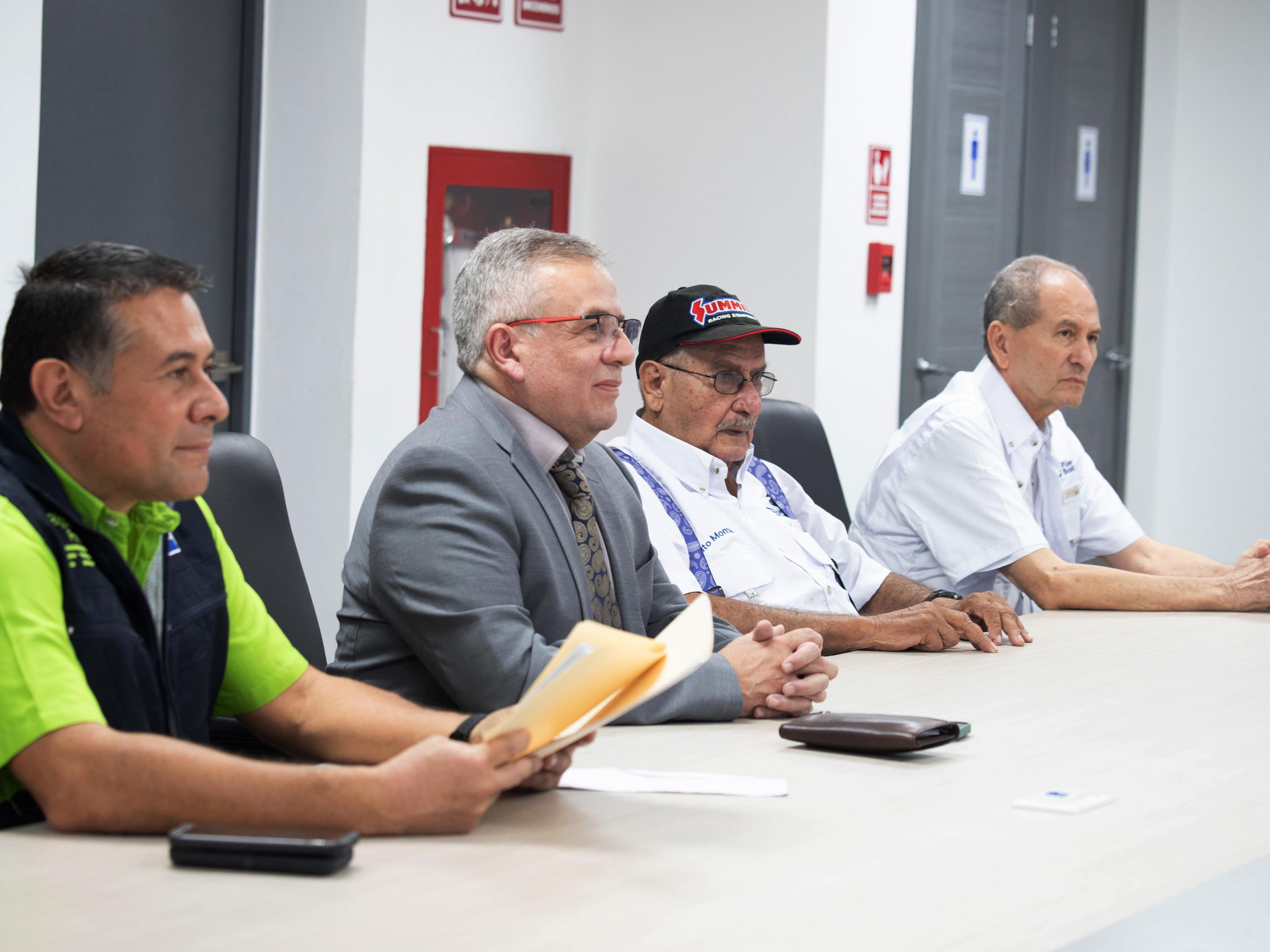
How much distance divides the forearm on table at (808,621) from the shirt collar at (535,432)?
50 cm

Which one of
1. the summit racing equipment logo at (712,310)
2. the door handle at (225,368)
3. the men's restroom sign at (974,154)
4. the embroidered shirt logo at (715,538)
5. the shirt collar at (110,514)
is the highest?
the men's restroom sign at (974,154)

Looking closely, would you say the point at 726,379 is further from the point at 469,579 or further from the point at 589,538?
the point at 469,579

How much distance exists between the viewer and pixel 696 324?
9.00 feet

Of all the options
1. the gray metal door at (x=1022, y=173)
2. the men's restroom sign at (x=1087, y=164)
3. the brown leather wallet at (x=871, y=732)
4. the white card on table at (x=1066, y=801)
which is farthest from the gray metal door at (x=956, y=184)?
the white card on table at (x=1066, y=801)

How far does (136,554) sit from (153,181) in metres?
2.60

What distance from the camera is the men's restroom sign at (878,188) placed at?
15.3ft

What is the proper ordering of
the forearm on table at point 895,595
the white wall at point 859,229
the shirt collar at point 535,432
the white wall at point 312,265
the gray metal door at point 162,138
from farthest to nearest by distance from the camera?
the white wall at point 859,229, the white wall at point 312,265, the gray metal door at point 162,138, the forearm on table at point 895,595, the shirt collar at point 535,432

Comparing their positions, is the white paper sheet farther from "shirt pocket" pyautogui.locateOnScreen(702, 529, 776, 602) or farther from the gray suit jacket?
"shirt pocket" pyautogui.locateOnScreen(702, 529, 776, 602)

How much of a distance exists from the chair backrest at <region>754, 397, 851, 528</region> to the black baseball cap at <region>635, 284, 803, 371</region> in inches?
15.5

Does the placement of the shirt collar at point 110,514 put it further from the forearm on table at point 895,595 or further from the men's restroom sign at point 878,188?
the men's restroom sign at point 878,188

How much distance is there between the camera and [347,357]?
4008mm

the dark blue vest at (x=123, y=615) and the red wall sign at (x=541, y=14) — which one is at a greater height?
the red wall sign at (x=541, y=14)

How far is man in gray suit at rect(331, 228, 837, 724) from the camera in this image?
1776 mm

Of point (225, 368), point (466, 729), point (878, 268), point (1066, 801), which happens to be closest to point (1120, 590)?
point (1066, 801)
